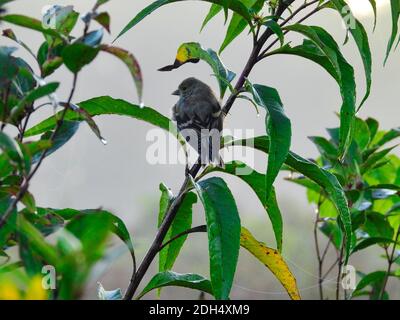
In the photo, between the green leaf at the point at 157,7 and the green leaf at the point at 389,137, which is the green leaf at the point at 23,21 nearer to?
the green leaf at the point at 157,7

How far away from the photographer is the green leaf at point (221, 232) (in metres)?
0.85

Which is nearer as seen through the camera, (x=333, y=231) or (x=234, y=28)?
(x=234, y=28)

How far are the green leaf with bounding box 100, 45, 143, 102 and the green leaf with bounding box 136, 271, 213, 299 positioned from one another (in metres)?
0.48

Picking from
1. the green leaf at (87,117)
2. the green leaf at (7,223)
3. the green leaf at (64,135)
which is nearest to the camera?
the green leaf at (7,223)

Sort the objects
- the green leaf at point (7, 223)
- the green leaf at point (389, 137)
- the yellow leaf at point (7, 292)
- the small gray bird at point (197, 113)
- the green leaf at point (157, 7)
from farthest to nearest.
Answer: the green leaf at point (389, 137) < the small gray bird at point (197, 113) < the green leaf at point (157, 7) < the green leaf at point (7, 223) < the yellow leaf at point (7, 292)

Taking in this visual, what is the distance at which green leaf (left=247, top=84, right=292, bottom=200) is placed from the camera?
901 millimetres

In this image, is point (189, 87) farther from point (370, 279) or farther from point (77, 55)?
point (77, 55)

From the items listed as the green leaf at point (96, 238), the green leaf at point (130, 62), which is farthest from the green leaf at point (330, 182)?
the green leaf at point (96, 238)

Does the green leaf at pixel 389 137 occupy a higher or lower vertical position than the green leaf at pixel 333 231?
higher

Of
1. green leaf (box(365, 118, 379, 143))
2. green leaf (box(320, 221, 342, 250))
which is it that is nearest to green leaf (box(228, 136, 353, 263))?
green leaf (box(320, 221, 342, 250))

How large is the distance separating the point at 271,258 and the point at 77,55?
0.59 metres

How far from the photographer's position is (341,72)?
3.52 feet

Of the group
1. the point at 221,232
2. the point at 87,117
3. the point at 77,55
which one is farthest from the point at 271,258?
the point at 77,55

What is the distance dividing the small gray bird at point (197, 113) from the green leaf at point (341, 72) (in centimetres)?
22
